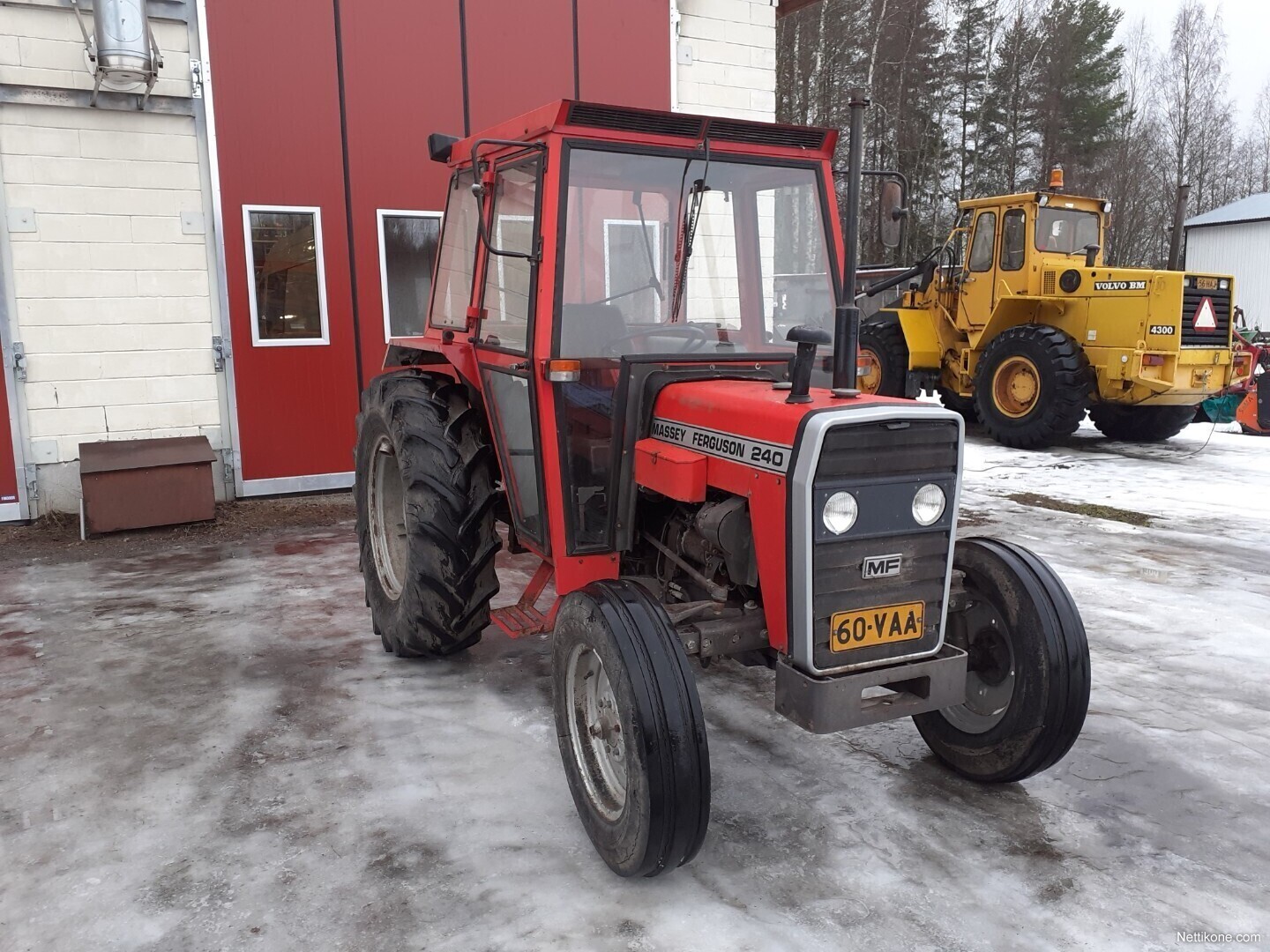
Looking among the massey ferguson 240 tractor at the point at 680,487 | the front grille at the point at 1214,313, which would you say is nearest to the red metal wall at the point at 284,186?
the massey ferguson 240 tractor at the point at 680,487

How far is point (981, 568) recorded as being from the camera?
10.1 ft

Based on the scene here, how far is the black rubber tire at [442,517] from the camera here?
3691mm

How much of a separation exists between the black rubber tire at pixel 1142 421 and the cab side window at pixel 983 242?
6.49 ft

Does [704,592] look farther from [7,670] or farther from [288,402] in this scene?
[288,402]

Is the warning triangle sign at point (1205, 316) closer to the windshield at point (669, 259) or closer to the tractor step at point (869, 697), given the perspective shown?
the windshield at point (669, 259)

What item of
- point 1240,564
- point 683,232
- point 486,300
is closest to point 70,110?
point 486,300

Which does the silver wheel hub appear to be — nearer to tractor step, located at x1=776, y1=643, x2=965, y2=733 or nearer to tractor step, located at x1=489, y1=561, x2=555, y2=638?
tractor step, located at x1=776, y1=643, x2=965, y2=733

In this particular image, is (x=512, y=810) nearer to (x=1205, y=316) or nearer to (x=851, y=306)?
(x=851, y=306)

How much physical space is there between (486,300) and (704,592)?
1428 mm

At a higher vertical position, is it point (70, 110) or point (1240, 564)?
point (70, 110)

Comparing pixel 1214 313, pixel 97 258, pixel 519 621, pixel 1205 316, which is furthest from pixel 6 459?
pixel 1214 313

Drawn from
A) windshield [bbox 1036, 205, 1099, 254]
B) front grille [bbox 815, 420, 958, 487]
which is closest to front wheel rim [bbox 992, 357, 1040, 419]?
windshield [bbox 1036, 205, 1099, 254]

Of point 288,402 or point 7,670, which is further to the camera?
point 288,402

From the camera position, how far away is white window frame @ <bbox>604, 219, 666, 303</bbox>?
321 centimetres
